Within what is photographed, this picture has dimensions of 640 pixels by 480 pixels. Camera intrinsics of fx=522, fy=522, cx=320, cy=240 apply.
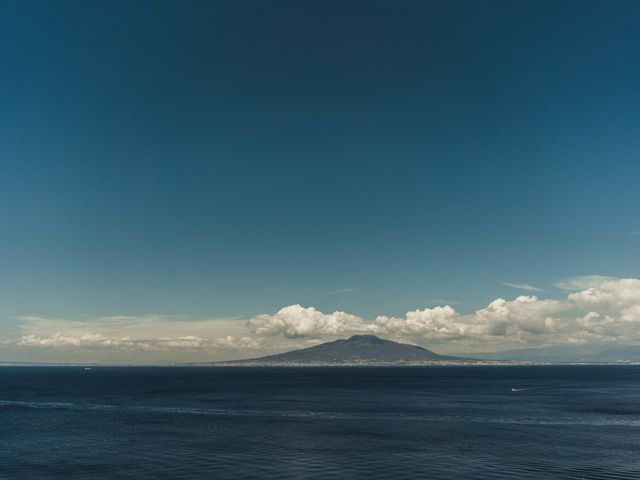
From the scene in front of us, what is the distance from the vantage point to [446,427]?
11856 centimetres

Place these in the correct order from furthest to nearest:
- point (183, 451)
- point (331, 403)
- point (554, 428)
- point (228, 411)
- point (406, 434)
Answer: point (331, 403) < point (228, 411) < point (554, 428) < point (406, 434) < point (183, 451)

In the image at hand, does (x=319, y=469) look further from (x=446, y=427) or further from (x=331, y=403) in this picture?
(x=331, y=403)

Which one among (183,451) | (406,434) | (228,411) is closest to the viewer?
(183,451)

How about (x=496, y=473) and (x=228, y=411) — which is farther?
(x=228, y=411)

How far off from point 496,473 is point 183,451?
5189cm

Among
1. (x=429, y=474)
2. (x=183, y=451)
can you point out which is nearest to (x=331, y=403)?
(x=183, y=451)

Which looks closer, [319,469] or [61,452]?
[319,469]

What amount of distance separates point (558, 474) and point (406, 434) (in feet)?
127

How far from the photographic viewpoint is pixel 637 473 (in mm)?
73750

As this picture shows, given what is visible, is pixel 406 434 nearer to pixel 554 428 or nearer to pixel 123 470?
pixel 554 428

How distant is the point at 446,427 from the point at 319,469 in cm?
5043

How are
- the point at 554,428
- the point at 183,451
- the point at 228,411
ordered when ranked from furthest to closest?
the point at 228,411, the point at 554,428, the point at 183,451

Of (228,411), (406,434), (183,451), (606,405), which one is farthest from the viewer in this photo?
(606,405)

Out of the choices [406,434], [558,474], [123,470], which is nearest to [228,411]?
[406,434]
